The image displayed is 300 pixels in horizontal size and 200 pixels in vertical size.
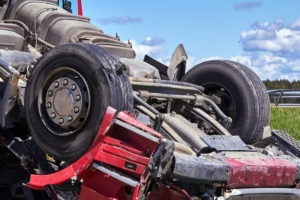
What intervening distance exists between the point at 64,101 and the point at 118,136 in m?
0.50

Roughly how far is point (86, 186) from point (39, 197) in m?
0.95

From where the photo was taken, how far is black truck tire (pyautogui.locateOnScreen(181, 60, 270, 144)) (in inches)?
229

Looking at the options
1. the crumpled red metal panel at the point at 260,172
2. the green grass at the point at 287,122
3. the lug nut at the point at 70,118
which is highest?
the lug nut at the point at 70,118

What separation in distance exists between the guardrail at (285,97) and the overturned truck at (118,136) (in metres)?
15.4

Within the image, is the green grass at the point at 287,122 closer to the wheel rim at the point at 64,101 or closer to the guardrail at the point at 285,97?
the guardrail at the point at 285,97

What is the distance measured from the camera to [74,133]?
4359 millimetres

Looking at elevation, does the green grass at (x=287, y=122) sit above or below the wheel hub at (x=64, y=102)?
below

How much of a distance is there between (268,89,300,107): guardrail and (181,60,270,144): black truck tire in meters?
15.1

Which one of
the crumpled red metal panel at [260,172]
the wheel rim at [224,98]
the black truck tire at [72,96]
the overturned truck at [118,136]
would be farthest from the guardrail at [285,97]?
the black truck tire at [72,96]

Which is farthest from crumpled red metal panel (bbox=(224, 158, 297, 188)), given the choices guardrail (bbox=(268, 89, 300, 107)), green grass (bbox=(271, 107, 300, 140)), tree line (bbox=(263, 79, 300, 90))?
tree line (bbox=(263, 79, 300, 90))

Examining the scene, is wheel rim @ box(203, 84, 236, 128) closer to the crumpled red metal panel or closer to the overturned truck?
the overturned truck

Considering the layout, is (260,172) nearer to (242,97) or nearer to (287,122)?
(242,97)

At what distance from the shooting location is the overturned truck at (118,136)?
412cm

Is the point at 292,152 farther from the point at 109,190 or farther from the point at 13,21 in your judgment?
the point at 13,21
